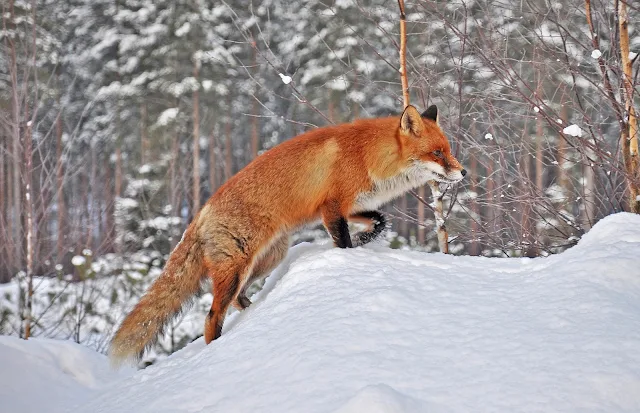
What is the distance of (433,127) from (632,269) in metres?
2.45

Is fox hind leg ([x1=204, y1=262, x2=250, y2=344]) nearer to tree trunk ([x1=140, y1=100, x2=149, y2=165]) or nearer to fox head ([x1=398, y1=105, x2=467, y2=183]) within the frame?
fox head ([x1=398, y1=105, x2=467, y2=183])

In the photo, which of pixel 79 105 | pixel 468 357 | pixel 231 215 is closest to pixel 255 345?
pixel 468 357

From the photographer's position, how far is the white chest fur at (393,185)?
476cm

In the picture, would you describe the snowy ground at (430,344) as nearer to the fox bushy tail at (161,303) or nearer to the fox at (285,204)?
the fox bushy tail at (161,303)

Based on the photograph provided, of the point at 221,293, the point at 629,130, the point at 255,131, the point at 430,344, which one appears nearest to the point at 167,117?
the point at 255,131

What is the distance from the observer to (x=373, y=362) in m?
2.26

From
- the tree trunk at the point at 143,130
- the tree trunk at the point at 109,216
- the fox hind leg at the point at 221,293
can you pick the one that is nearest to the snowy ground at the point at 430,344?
the fox hind leg at the point at 221,293

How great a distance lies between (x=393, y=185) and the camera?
16.0ft

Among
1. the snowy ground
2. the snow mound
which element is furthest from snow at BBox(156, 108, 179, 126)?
the snowy ground

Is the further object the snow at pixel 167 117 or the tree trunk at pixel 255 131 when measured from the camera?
the tree trunk at pixel 255 131

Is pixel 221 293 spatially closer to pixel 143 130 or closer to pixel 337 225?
pixel 337 225

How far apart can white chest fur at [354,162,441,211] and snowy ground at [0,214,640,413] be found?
109cm

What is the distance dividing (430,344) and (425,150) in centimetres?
269

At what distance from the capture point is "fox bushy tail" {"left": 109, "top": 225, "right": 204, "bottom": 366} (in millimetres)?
4070
